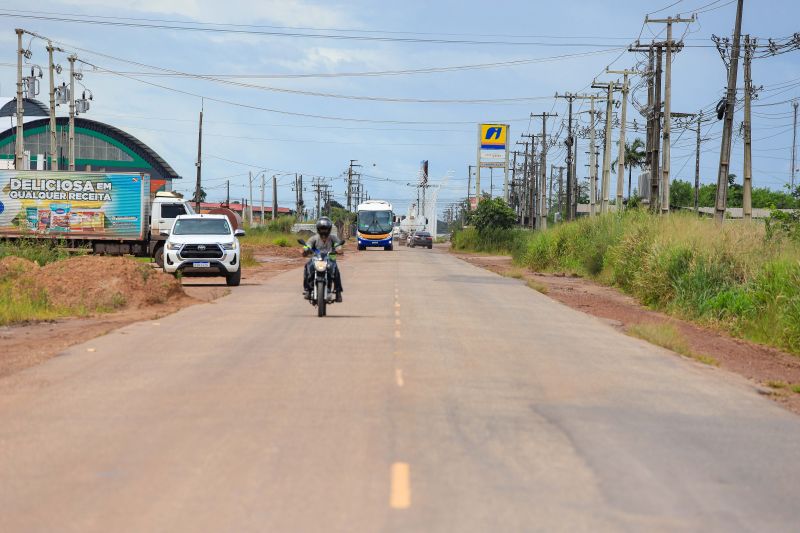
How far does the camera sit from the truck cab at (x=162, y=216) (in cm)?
4066

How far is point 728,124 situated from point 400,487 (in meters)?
31.2

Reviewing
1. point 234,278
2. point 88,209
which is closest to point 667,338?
point 234,278

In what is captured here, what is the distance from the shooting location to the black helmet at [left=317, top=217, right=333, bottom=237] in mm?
18781

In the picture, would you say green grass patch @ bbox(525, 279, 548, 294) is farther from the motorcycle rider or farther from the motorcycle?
the motorcycle

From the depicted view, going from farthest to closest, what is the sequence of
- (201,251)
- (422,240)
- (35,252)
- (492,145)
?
(492,145), (422,240), (35,252), (201,251)

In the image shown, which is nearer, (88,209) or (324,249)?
(324,249)

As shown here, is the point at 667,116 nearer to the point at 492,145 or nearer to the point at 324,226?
the point at 324,226

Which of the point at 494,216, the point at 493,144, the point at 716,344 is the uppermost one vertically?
the point at 493,144

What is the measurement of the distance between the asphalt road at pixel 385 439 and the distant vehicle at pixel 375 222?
189 feet

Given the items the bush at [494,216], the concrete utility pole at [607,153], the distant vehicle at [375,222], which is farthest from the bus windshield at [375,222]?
the concrete utility pole at [607,153]

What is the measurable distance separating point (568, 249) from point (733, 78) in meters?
12.9

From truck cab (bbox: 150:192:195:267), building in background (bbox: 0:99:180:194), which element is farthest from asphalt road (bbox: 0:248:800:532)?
building in background (bbox: 0:99:180:194)

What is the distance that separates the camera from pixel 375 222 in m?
73.1

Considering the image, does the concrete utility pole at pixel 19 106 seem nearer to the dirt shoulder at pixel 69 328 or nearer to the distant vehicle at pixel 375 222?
the dirt shoulder at pixel 69 328
